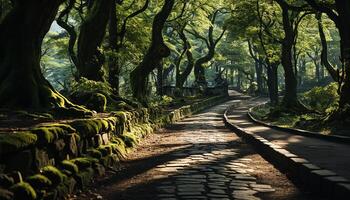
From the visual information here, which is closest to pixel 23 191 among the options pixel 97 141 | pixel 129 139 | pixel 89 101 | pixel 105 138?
pixel 97 141

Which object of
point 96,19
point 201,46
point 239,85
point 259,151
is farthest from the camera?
point 239,85

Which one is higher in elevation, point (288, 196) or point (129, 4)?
point (129, 4)

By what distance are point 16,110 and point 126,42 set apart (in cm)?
1834

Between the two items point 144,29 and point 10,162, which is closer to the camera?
point 10,162

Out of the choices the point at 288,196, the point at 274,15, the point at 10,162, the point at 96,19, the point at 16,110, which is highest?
the point at 274,15

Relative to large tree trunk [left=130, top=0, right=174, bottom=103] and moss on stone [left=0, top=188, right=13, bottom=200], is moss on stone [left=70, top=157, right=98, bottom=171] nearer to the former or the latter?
moss on stone [left=0, top=188, right=13, bottom=200]

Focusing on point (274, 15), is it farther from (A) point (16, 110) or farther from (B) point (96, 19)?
(A) point (16, 110)

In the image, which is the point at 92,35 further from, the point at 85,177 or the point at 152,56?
the point at 85,177

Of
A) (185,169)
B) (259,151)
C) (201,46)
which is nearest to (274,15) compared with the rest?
(259,151)

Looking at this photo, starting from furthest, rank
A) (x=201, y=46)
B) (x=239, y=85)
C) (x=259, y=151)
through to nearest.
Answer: (x=239, y=85), (x=201, y=46), (x=259, y=151)

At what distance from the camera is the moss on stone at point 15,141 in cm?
490

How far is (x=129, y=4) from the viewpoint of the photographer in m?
28.6

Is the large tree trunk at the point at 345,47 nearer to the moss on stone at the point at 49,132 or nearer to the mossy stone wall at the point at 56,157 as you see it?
the mossy stone wall at the point at 56,157

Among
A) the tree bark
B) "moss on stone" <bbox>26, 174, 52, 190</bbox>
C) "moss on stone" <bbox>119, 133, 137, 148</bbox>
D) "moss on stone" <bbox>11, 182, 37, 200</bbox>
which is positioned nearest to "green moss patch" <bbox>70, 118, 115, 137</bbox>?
"moss on stone" <bbox>119, 133, 137, 148</bbox>
